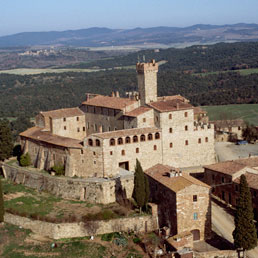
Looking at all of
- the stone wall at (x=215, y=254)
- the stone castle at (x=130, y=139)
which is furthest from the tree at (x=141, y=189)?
the stone wall at (x=215, y=254)

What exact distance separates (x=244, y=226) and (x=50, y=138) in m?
22.8

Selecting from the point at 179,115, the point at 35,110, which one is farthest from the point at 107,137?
the point at 35,110

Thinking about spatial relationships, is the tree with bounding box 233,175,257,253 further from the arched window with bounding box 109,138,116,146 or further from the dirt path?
the arched window with bounding box 109,138,116,146

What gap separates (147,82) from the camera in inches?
1836

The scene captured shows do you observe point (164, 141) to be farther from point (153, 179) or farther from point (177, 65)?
point (177, 65)

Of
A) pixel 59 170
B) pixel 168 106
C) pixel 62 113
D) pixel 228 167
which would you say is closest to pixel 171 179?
pixel 228 167

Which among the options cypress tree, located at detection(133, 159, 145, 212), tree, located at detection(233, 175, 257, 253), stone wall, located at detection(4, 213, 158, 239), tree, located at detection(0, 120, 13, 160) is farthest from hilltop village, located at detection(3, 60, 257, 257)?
tree, located at detection(233, 175, 257, 253)

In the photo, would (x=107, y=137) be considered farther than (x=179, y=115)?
No

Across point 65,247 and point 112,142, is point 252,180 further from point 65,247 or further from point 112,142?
point 65,247

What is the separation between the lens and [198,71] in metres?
132

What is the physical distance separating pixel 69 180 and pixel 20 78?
348 ft

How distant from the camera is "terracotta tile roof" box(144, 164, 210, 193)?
33.8m

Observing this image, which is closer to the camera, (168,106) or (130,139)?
(130,139)

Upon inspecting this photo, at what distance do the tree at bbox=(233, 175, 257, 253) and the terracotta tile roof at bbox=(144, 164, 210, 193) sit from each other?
314 cm
